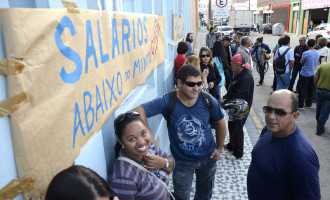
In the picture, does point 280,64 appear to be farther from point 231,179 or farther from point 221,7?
point 221,7

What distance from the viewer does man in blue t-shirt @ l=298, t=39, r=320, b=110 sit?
6.23m

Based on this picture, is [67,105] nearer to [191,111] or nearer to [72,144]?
[72,144]

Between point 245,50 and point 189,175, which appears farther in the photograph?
point 245,50

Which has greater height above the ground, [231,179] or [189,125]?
[189,125]

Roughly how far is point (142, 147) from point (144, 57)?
148 centimetres

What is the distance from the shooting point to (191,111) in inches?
99.7

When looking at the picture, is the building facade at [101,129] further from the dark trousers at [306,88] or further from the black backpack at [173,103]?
the dark trousers at [306,88]

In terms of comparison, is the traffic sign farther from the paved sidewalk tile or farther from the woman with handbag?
the woman with handbag

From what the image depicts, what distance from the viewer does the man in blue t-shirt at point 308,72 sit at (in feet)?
20.5

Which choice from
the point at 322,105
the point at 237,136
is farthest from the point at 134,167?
the point at 322,105

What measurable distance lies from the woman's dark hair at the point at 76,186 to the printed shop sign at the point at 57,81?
143 mm

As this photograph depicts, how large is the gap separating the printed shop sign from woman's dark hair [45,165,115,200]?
0.47 feet

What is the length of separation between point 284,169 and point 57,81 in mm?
1691

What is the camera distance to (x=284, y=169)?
1946 mm
